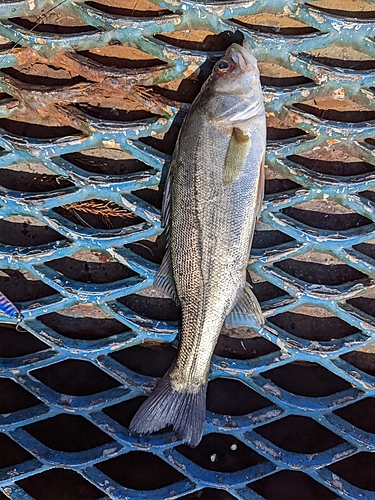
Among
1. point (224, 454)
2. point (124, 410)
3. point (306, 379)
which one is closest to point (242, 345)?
point (306, 379)

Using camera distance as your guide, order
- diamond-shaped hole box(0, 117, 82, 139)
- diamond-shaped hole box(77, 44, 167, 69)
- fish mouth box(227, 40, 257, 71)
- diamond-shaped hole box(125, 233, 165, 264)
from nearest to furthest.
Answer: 1. fish mouth box(227, 40, 257, 71)
2. diamond-shaped hole box(77, 44, 167, 69)
3. diamond-shaped hole box(0, 117, 82, 139)
4. diamond-shaped hole box(125, 233, 165, 264)

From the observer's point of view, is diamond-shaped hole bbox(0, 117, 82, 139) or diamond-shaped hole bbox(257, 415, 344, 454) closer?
diamond-shaped hole bbox(0, 117, 82, 139)

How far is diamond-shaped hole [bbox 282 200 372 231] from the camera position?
6.27 feet

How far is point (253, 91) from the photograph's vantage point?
59.8 inches

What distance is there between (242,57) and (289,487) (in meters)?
2.47

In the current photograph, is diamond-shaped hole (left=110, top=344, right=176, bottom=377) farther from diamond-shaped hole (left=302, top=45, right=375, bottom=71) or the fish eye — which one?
diamond-shaped hole (left=302, top=45, right=375, bottom=71)

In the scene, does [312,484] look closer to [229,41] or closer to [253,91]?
[253,91]

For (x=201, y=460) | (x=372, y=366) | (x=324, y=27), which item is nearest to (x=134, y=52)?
(x=324, y=27)

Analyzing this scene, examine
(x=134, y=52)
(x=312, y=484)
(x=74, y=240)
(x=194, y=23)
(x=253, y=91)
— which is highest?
(x=194, y=23)

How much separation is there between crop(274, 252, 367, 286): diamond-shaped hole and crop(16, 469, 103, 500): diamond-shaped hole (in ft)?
6.08

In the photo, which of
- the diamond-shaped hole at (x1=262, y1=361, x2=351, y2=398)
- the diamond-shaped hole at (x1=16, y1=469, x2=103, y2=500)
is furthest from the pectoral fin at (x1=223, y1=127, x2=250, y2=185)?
the diamond-shaped hole at (x1=16, y1=469, x2=103, y2=500)

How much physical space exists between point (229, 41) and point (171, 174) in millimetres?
702

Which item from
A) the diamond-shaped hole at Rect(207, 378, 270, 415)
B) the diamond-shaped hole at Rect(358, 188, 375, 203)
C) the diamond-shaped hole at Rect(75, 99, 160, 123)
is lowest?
the diamond-shaped hole at Rect(207, 378, 270, 415)

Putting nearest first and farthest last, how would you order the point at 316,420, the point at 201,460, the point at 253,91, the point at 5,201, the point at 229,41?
1. the point at 253,91
2. the point at 229,41
3. the point at 5,201
4. the point at 316,420
5. the point at 201,460
